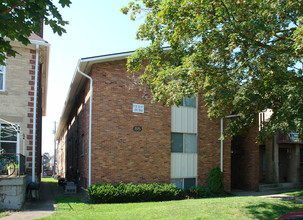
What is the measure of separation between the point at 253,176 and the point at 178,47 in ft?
35.8

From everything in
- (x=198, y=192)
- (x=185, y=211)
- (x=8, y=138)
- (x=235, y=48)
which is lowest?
Answer: (x=198, y=192)

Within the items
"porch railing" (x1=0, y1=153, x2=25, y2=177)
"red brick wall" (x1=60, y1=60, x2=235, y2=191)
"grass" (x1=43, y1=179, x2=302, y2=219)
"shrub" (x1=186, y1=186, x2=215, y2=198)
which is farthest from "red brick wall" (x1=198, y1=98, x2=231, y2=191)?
"porch railing" (x1=0, y1=153, x2=25, y2=177)

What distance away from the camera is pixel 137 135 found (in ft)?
48.2

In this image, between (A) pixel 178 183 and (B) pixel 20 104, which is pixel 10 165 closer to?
(B) pixel 20 104

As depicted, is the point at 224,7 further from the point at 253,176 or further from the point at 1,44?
the point at 253,176

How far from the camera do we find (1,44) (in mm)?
5199

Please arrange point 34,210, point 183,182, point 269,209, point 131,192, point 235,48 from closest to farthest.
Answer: point 235,48
point 34,210
point 269,209
point 131,192
point 183,182

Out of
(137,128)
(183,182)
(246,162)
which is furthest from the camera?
(246,162)

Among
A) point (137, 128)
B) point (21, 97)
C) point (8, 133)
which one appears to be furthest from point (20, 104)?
point (137, 128)

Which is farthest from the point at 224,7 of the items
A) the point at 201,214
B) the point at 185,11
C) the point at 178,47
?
the point at 201,214

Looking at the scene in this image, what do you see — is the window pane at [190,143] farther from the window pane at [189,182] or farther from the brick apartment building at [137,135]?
the window pane at [189,182]

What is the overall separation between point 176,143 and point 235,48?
7881 mm

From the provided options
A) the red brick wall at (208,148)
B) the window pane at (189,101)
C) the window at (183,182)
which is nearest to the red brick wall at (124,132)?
the window at (183,182)

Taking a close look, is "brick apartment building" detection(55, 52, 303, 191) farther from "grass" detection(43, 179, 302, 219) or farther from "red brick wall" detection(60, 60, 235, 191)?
"grass" detection(43, 179, 302, 219)
